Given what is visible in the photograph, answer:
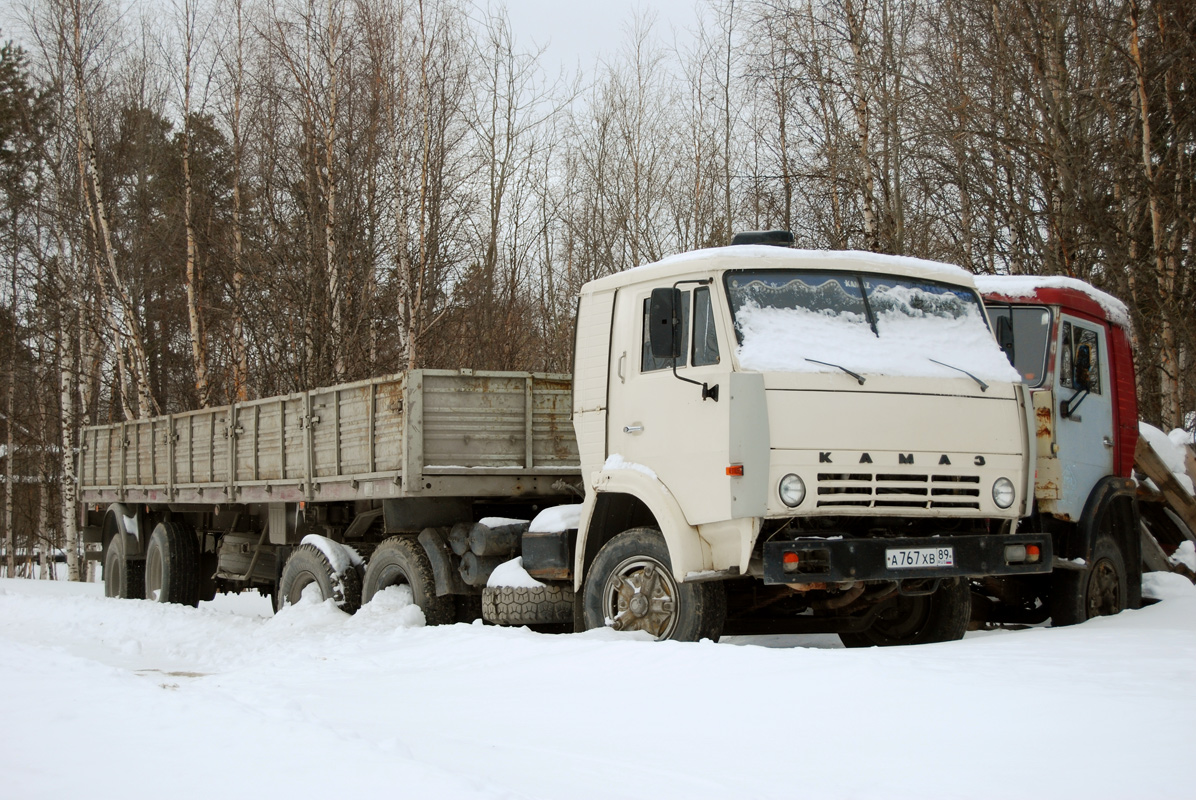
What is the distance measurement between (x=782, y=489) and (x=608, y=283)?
212cm

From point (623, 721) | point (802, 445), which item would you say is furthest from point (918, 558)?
point (623, 721)

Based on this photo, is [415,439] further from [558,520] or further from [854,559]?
[854,559]

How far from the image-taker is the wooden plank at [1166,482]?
988 cm

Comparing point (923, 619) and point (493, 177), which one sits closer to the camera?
point (923, 619)

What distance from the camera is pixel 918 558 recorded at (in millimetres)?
6531

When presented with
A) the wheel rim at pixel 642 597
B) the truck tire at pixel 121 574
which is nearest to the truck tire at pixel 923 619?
the wheel rim at pixel 642 597

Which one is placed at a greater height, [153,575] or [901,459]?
[901,459]

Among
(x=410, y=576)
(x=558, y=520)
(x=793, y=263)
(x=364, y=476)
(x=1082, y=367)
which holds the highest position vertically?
(x=793, y=263)

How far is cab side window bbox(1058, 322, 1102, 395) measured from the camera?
8.42 m

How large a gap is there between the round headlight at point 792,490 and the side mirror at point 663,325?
1.02m

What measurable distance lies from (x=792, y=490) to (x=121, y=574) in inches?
430

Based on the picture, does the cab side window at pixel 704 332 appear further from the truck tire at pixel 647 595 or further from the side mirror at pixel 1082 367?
the side mirror at pixel 1082 367

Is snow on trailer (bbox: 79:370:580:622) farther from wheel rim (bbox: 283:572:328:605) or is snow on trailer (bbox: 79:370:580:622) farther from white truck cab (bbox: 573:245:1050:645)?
white truck cab (bbox: 573:245:1050:645)

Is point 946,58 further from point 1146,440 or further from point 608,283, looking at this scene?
point 608,283
